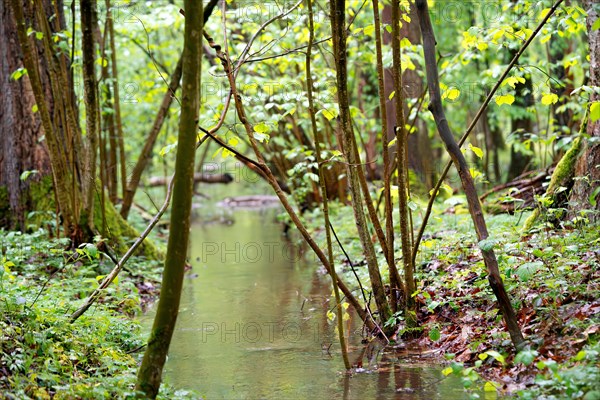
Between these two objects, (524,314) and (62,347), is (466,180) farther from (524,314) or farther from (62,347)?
(62,347)

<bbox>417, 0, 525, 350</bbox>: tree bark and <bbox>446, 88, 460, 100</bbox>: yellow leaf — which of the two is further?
<bbox>446, 88, 460, 100</bbox>: yellow leaf

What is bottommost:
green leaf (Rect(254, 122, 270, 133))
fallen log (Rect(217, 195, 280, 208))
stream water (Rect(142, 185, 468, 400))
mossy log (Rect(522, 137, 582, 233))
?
fallen log (Rect(217, 195, 280, 208))

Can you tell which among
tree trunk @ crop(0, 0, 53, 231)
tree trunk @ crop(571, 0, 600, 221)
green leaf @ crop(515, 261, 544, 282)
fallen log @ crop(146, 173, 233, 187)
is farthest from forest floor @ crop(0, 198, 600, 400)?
fallen log @ crop(146, 173, 233, 187)

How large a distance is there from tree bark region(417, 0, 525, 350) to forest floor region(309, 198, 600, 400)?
7.2 inches

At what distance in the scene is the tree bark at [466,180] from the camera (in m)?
3.91

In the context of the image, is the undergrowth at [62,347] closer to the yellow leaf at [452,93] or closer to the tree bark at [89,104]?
the tree bark at [89,104]

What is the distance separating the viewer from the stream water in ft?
13.7

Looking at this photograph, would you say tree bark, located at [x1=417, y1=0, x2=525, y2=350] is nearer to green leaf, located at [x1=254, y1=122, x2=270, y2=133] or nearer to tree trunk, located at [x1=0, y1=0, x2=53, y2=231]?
green leaf, located at [x1=254, y1=122, x2=270, y2=133]

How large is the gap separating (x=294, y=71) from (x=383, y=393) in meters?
9.75

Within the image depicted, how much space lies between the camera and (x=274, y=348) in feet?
17.3

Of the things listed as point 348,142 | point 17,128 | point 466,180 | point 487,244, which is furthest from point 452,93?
point 17,128

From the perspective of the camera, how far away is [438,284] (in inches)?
217

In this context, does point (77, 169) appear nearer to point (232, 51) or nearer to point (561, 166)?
point (232, 51)

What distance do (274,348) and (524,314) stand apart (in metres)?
2.07
